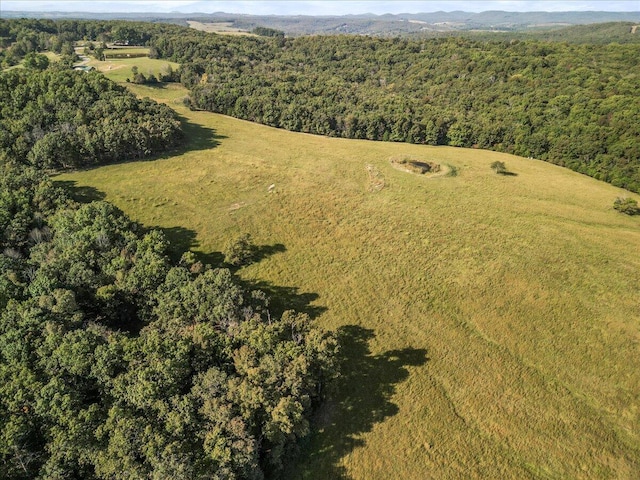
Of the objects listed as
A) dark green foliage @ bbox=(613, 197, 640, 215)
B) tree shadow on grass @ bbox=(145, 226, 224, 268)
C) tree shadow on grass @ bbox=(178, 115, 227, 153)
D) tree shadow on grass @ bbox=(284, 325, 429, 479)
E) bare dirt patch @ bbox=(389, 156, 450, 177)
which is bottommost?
tree shadow on grass @ bbox=(284, 325, 429, 479)

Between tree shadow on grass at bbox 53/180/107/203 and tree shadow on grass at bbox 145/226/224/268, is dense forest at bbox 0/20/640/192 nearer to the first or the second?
tree shadow on grass at bbox 53/180/107/203

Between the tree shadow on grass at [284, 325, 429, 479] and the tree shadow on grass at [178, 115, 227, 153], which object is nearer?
the tree shadow on grass at [284, 325, 429, 479]

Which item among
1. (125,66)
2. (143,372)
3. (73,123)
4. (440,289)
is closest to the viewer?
(143,372)

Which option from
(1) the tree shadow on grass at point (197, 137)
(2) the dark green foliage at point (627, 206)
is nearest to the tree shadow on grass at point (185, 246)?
(1) the tree shadow on grass at point (197, 137)

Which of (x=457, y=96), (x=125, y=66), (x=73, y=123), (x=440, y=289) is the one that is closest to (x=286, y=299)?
(x=440, y=289)

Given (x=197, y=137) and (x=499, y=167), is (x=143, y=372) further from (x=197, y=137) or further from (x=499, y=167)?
(x=499, y=167)

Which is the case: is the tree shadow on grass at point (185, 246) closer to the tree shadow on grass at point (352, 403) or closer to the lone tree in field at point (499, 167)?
the tree shadow on grass at point (352, 403)

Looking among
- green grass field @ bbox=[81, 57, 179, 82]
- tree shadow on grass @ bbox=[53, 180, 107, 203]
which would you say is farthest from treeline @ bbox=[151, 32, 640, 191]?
tree shadow on grass @ bbox=[53, 180, 107, 203]
